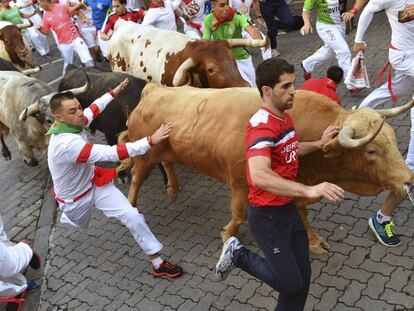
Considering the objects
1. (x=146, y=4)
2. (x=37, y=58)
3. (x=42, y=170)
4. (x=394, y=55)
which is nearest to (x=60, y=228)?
(x=42, y=170)

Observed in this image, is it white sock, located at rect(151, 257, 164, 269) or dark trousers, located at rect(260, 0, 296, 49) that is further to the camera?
dark trousers, located at rect(260, 0, 296, 49)

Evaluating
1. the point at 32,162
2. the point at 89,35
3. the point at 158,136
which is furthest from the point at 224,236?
the point at 89,35

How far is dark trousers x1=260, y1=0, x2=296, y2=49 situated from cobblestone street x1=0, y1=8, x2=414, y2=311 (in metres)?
4.23

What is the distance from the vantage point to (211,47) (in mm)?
5906

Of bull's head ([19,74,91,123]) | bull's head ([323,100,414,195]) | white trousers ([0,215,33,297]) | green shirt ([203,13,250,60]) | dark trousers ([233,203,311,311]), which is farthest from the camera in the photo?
green shirt ([203,13,250,60])

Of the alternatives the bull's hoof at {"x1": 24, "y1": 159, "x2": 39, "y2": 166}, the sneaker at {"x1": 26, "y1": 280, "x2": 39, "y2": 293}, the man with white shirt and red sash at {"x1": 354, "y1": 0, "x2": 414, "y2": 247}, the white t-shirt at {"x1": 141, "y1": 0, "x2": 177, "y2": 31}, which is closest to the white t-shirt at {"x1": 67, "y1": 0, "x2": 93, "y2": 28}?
the white t-shirt at {"x1": 141, "y1": 0, "x2": 177, "y2": 31}

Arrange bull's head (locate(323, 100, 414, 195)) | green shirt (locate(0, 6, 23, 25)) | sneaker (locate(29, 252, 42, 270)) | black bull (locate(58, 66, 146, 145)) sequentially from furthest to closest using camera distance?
1. green shirt (locate(0, 6, 23, 25))
2. black bull (locate(58, 66, 146, 145))
3. sneaker (locate(29, 252, 42, 270))
4. bull's head (locate(323, 100, 414, 195))

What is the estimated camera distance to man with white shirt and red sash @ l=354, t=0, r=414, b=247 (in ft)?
14.9

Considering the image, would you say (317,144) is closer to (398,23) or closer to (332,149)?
(332,149)

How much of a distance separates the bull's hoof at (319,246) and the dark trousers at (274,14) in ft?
20.5

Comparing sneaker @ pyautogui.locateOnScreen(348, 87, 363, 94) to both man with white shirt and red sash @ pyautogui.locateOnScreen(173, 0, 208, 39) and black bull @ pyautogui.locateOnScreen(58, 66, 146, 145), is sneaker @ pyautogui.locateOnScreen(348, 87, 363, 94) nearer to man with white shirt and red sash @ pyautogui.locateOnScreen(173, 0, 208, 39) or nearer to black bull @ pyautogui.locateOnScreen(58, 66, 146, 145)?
man with white shirt and red sash @ pyautogui.locateOnScreen(173, 0, 208, 39)

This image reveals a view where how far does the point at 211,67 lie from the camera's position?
5770 millimetres

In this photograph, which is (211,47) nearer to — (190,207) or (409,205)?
(190,207)

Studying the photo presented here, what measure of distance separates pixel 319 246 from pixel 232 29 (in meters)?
3.56
